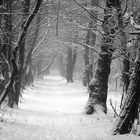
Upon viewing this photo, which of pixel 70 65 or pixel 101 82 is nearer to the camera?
pixel 101 82

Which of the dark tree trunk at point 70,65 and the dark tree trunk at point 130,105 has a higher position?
the dark tree trunk at point 130,105

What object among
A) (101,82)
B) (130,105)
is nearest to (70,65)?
(101,82)

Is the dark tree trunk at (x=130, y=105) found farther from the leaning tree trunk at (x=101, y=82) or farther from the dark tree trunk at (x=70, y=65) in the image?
the dark tree trunk at (x=70, y=65)

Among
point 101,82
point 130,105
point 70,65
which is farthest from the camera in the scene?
point 70,65

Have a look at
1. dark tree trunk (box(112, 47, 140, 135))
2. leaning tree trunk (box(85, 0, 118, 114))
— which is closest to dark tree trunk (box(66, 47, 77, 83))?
leaning tree trunk (box(85, 0, 118, 114))

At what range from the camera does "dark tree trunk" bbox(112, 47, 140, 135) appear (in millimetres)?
8727

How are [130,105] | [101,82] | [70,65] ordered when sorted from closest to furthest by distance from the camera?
[130,105], [101,82], [70,65]

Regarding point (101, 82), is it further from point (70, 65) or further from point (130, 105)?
point (70, 65)

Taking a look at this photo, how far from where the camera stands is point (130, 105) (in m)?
8.84

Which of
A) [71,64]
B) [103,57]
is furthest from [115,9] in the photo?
[71,64]

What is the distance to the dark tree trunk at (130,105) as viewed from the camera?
8.73 meters

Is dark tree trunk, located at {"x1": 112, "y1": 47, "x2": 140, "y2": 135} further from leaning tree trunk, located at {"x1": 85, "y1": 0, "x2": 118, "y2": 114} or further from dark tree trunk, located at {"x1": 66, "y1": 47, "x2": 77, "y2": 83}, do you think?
dark tree trunk, located at {"x1": 66, "y1": 47, "x2": 77, "y2": 83}

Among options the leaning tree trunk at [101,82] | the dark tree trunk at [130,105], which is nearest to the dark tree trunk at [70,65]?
the leaning tree trunk at [101,82]

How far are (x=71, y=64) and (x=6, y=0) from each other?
97.5ft
